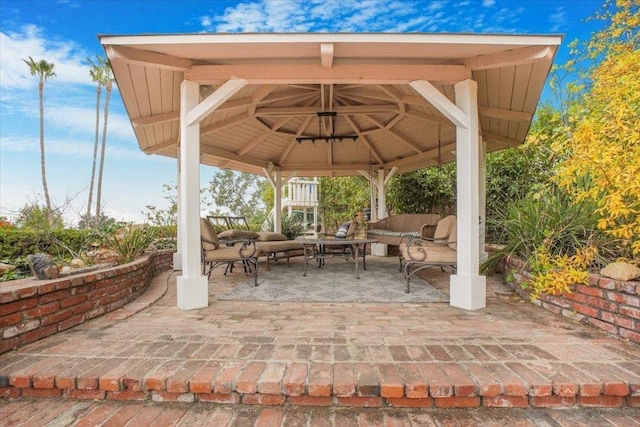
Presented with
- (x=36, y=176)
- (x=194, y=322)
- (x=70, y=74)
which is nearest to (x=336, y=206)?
(x=194, y=322)

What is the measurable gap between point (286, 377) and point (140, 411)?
0.77 metres

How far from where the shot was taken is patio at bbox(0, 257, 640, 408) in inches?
64.9

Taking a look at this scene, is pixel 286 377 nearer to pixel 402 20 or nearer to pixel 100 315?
pixel 100 315

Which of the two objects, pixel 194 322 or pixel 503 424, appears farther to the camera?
pixel 194 322

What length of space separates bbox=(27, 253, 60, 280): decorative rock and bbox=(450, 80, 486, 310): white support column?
3626mm

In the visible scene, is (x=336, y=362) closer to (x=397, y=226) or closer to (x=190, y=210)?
(x=190, y=210)

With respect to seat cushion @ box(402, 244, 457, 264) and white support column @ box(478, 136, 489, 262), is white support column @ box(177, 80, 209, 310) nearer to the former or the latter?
seat cushion @ box(402, 244, 457, 264)

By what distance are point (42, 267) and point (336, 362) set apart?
250cm

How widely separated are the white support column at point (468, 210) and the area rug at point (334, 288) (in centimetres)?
32

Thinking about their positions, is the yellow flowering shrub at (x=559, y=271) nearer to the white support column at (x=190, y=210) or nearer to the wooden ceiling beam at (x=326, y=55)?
the wooden ceiling beam at (x=326, y=55)

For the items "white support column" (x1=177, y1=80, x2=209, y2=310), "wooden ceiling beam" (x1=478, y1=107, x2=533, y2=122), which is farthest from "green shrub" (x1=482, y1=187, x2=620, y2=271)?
"white support column" (x1=177, y1=80, x2=209, y2=310)

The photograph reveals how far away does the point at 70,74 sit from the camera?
1470 centimetres

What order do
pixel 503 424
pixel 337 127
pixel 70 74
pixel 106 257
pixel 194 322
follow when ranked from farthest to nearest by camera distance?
pixel 70 74 < pixel 337 127 < pixel 106 257 < pixel 194 322 < pixel 503 424

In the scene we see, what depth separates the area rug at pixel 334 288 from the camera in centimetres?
344
